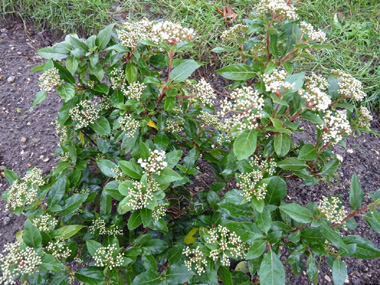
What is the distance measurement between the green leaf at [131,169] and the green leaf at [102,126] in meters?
0.37

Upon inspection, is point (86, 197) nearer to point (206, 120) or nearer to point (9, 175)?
point (9, 175)

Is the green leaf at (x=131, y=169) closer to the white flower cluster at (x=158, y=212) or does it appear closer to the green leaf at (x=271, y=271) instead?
the white flower cluster at (x=158, y=212)

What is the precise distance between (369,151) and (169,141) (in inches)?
100

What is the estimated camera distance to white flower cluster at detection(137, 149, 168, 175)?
4.98 ft

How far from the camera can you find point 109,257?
1.59 metres

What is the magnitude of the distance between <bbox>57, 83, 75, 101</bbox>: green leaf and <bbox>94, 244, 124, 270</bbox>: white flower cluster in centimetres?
87

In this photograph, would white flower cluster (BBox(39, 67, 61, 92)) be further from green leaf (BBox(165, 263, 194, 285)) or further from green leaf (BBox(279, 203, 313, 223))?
green leaf (BBox(279, 203, 313, 223))

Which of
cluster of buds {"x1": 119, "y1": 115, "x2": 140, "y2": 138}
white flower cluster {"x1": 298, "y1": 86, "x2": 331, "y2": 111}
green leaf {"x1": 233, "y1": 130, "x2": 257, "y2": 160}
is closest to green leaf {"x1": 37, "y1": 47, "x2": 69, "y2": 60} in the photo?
cluster of buds {"x1": 119, "y1": 115, "x2": 140, "y2": 138}

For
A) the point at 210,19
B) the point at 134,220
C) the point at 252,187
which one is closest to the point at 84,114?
the point at 134,220

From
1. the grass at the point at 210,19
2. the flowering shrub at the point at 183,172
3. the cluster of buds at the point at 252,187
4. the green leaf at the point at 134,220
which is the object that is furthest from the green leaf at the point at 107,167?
the grass at the point at 210,19

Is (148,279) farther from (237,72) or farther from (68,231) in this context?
(237,72)

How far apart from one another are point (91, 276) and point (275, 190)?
3.63 ft

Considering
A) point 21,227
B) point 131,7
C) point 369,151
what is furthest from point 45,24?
point 369,151

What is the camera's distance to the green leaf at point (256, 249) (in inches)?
58.2
